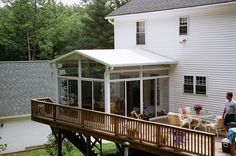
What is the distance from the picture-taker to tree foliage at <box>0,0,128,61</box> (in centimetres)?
4131

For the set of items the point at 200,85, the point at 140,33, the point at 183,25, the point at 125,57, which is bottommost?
the point at 200,85

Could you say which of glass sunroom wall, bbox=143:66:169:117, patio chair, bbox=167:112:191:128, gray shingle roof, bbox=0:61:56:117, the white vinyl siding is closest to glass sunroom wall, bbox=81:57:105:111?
glass sunroom wall, bbox=143:66:169:117

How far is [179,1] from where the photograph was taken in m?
18.7

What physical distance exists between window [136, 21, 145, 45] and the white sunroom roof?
3.40 feet

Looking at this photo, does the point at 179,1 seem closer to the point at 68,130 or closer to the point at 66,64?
the point at 66,64

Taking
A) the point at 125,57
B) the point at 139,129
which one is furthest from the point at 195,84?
the point at 139,129

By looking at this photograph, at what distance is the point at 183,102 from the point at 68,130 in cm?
576

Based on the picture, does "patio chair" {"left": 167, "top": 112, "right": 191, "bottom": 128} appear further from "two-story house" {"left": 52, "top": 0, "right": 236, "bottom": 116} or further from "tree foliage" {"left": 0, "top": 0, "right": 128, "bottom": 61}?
"tree foliage" {"left": 0, "top": 0, "right": 128, "bottom": 61}

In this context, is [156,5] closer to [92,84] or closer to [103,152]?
[92,84]

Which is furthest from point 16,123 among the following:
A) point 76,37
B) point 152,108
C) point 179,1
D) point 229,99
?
point 76,37

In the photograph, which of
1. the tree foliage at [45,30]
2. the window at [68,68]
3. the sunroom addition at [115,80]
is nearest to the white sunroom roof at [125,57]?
the sunroom addition at [115,80]

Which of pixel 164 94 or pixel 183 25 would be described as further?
pixel 164 94

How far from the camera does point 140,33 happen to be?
806 inches

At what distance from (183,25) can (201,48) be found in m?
1.61
